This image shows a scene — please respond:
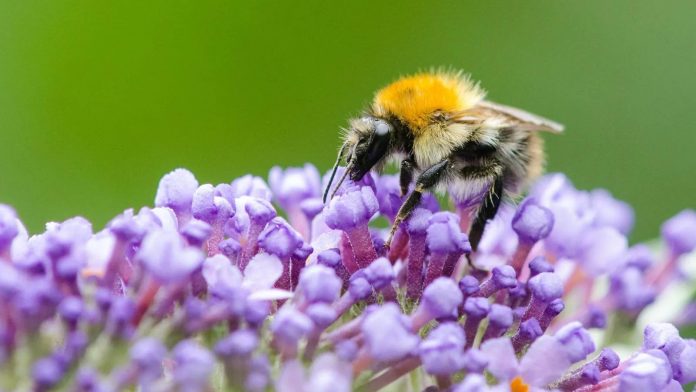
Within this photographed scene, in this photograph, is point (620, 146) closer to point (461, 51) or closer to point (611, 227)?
point (461, 51)

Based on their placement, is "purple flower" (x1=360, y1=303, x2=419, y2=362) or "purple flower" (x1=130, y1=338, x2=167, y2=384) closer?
"purple flower" (x1=130, y1=338, x2=167, y2=384)

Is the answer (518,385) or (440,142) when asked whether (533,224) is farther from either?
(518,385)

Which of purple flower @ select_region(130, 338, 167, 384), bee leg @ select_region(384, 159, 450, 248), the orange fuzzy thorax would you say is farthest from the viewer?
the orange fuzzy thorax

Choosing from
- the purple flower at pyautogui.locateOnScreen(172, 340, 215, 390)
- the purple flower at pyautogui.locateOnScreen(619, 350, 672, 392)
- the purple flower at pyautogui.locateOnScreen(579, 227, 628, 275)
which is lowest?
the purple flower at pyautogui.locateOnScreen(619, 350, 672, 392)

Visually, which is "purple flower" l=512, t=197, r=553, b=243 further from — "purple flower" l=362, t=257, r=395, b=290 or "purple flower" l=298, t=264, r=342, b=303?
"purple flower" l=298, t=264, r=342, b=303

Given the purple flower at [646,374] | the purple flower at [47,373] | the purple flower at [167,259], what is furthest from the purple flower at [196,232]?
the purple flower at [646,374]

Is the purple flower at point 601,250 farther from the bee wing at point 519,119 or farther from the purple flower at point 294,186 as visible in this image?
the purple flower at point 294,186

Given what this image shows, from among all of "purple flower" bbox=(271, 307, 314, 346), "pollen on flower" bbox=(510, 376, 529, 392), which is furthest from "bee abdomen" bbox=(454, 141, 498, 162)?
"purple flower" bbox=(271, 307, 314, 346)

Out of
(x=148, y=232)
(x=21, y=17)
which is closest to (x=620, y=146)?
(x=21, y=17)
